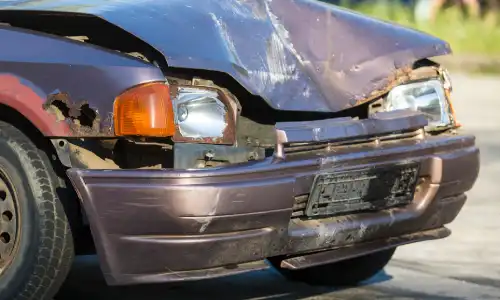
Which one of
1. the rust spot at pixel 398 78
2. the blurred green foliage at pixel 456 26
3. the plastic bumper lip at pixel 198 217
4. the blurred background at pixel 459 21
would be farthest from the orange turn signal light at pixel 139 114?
the blurred green foliage at pixel 456 26

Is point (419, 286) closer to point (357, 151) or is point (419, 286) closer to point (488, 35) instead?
point (357, 151)

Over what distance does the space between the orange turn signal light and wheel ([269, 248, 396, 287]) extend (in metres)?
1.58

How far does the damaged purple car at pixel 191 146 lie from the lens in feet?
12.9

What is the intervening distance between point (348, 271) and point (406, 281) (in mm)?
298

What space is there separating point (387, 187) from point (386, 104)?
0.42 meters

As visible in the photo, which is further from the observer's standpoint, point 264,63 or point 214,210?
point 264,63

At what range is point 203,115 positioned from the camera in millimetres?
4090

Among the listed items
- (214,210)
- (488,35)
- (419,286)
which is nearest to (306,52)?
(214,210)

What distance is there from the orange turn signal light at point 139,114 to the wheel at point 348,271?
62.3 inches

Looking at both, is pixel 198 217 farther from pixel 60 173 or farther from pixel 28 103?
pixel 28 103

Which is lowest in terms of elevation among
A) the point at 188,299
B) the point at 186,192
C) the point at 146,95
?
the point at 188,299

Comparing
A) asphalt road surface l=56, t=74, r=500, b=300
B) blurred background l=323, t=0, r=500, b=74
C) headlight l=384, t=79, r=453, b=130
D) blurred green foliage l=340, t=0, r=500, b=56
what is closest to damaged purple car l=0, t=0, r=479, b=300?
headlight l=384, t=79, r=453, b=130

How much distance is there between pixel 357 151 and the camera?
170 inches

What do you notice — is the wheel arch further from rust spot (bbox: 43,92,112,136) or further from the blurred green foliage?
the blurred green foliage
